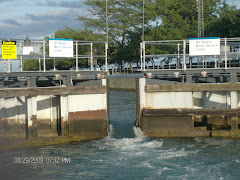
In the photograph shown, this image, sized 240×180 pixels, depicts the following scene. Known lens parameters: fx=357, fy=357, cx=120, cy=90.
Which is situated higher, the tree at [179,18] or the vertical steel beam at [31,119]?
the tree at [179,18]

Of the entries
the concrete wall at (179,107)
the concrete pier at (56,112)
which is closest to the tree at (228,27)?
the concrete wall at (179,107)

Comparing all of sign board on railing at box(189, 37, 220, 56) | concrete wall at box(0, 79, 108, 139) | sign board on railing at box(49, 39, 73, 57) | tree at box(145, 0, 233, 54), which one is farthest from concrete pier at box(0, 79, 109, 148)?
tree at box(145, 0, 233, 54)

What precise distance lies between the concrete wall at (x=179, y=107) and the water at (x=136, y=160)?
63 centimetres

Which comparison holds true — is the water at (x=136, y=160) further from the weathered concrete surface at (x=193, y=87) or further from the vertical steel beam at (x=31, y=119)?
the weathered concrete surface at (x=193, y=87)

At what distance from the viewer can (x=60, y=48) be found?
1797cm

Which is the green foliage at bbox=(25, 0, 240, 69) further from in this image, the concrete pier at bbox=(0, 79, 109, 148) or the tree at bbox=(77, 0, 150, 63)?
the concrete pier at bbox=(0, 79, 109, 148)

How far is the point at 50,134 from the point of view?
17.6 meters

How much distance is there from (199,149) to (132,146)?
9.94 ft

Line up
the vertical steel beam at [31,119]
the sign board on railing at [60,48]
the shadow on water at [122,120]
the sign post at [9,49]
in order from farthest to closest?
the shadow on water at [122,120]
the sign board on railing at [60,48]
the sign post at [9,49]
the vertical steel beam at [31,119]

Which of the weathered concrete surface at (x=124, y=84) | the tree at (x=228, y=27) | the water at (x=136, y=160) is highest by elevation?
the tree at (x=228, y=27)

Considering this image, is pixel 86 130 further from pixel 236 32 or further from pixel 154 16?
pixel 154 16

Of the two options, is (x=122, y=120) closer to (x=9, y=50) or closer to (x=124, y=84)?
(x=9, y=50)

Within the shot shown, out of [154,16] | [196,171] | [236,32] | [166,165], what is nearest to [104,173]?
→ [166,165]

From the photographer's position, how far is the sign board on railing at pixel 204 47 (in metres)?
18.0
